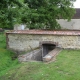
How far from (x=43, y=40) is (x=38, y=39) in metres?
0.43

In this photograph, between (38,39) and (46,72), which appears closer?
(46,72)

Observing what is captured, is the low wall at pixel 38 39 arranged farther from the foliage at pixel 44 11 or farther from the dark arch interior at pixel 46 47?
the foliage at pixel 44 11

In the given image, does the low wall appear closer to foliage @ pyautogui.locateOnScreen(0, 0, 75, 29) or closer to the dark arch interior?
the dark arch interior

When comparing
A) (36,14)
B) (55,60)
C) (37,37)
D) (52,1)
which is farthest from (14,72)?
(52,1)

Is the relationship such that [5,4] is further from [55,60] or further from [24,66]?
[55,60]

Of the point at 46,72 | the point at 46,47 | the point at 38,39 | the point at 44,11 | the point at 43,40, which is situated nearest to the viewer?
the point at 46,72

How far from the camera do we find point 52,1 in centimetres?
2162

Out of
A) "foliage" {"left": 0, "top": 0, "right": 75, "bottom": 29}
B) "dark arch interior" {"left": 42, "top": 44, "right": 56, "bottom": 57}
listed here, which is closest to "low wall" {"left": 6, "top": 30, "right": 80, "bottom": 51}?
"dark arch interior" {"left": 42, "top": 44, "right": 56, "bottom": 57}

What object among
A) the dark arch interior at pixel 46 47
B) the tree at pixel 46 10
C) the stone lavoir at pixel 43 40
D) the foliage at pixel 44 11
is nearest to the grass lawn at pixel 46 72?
the stone lavoir at pixel 43 40

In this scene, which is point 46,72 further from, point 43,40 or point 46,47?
point 46,47

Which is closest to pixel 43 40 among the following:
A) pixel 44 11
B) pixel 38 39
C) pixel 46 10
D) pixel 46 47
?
pixel 38 39

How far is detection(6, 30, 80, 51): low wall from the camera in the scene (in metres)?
14.4

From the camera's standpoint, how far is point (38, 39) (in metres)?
15.2

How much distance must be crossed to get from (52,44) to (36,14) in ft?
19.4
